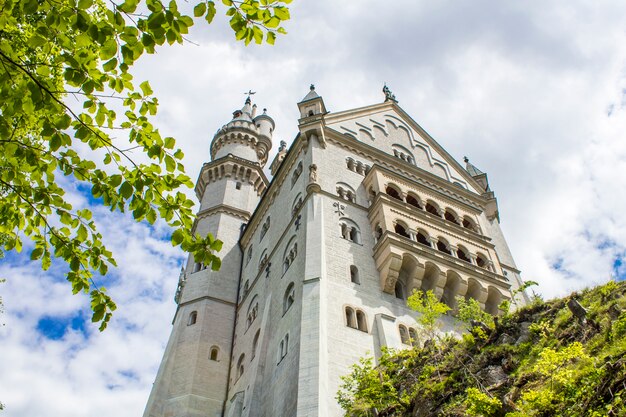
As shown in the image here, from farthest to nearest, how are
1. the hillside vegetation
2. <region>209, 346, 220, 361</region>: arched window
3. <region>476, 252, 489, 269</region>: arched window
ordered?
<region>209, 346, 220, 361</region>: arched window < <region>476, 252, 489, 269</region>: arched window < the hillside vegetation

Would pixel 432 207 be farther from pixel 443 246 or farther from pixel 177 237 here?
pixel 177 237

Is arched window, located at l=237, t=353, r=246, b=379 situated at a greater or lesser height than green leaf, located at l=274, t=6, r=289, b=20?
greater

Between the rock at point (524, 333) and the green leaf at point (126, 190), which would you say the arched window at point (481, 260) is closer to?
the rock at point (524, 333)

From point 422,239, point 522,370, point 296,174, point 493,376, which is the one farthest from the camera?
point 296,174

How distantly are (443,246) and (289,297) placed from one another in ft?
29.3

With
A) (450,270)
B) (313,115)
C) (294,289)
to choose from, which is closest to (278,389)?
(294,289)

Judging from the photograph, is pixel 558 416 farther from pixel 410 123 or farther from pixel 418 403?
pixel 410 123

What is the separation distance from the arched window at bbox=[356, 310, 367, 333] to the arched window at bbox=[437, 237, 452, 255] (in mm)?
7215

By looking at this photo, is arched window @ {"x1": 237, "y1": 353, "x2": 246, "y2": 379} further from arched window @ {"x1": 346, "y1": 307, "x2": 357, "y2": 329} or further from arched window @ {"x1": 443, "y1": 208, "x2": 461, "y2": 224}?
arched window @ {"x1": 443, "y1": 208, "x2": 461, "y2": 224}

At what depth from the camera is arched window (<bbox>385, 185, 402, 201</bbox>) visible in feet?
98.7

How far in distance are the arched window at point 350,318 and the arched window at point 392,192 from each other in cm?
940

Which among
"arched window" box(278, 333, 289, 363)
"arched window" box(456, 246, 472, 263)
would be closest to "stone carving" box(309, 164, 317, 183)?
"arched window" box(456, 246, 472, 263)

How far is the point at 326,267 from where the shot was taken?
23719 mm

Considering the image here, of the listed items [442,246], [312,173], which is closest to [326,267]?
[312,173]
